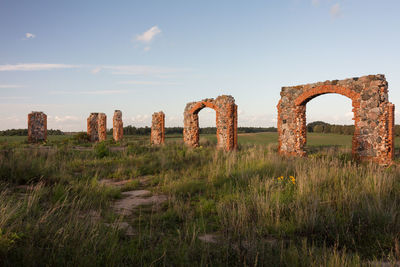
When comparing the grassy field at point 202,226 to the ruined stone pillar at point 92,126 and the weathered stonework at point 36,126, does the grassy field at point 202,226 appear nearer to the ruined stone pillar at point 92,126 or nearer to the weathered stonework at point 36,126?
the weathered stonework at point 36,126

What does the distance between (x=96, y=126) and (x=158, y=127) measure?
28.1 ft

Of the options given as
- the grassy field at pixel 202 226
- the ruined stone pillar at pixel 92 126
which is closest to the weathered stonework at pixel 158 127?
the ruined stone pillar at pixel 92 126

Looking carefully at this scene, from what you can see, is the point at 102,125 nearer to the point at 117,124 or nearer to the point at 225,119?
the point at 117,124

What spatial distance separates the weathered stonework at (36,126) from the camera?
875 inches

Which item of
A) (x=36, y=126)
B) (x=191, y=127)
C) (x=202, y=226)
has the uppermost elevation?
(x=36, y=126)

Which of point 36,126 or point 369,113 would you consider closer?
point 369,113

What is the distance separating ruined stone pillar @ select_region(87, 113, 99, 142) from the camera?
25.3 meters

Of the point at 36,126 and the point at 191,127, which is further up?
the point at 36,126

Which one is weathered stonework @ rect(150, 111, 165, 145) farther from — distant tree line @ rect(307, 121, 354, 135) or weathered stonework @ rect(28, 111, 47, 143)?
distant tree line @ rect(307, 121, 354, 135)

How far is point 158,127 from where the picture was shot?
20734 millimetres

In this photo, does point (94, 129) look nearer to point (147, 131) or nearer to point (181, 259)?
point (147, 131)

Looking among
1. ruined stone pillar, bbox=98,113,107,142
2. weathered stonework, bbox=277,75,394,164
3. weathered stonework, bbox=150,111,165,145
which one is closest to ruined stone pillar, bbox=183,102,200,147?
weathered stonework, bbox=150,111,165,145

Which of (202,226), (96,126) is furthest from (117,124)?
(202,226)

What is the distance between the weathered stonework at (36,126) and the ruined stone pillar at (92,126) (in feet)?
12.1
